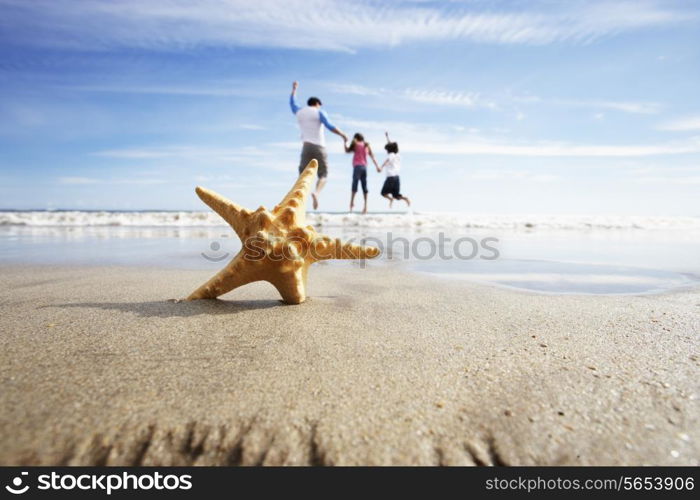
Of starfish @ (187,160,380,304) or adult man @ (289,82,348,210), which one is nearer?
starfish @ (187,160,380,304)

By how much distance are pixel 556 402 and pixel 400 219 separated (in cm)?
1451

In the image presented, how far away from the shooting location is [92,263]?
4.70 metres

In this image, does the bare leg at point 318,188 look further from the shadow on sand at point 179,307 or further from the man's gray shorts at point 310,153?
the shadow on sand at point 179,307

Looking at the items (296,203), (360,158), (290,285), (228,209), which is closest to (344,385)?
(290,285)

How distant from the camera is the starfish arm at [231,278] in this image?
8.60 feet

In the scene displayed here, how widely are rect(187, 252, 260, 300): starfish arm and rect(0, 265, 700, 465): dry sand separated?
0.57 feet

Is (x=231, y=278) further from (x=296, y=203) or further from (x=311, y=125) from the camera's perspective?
(x=311, y=125)

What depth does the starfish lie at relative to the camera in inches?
102

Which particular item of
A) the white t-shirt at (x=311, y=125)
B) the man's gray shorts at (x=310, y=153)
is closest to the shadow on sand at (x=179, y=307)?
the man's gray shorts at (x=310, y=153)

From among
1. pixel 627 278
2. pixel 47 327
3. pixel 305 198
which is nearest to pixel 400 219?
pixel 627 278

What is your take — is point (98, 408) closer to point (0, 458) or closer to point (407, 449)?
point (0, 458)

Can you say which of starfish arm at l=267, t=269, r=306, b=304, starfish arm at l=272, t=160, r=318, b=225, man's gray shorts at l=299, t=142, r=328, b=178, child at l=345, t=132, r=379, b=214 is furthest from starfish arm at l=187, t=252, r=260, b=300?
child at l=345, t=132, r=379, b=214

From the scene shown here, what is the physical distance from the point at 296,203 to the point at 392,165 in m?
11.5

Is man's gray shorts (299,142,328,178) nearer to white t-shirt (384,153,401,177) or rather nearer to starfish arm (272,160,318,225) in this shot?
white t-shirt (384,153,401,177)
